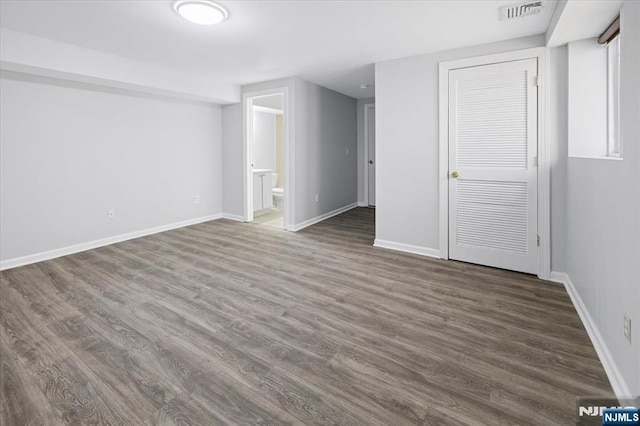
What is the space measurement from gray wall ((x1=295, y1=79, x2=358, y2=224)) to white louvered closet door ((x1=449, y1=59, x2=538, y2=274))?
7.64 ft

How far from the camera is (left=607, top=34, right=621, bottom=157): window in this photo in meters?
2.50

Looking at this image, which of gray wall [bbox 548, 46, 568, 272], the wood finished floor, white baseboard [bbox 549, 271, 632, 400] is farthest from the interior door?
white baseboard [bbox 549, 271, 632, 400]

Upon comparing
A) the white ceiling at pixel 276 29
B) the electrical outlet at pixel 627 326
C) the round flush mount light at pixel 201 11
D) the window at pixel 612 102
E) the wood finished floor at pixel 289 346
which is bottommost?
the wood finished floor at pixel 289 346

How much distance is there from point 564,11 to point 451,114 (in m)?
1.35

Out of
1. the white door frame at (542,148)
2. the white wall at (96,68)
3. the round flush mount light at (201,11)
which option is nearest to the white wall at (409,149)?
the white door frame at (542,148)

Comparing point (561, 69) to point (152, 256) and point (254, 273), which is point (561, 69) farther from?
point (152, 256)

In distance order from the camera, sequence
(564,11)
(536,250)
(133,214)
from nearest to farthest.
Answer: (564,11)
(536,250)
(133,214)

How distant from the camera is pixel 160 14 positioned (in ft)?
8.75

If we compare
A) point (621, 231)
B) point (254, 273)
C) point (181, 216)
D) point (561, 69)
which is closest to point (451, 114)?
point (561, 69)

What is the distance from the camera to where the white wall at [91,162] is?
3.53 meters

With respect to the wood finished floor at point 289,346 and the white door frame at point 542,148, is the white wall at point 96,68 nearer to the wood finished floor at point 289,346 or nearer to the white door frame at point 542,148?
the wood finished floor at point 289,346

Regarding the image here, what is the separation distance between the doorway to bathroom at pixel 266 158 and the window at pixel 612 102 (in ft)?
12.1

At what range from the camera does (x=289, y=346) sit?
6.68 ft

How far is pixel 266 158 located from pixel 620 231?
744cm
